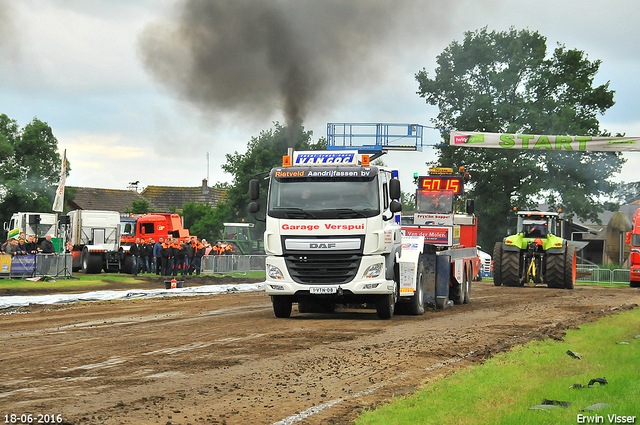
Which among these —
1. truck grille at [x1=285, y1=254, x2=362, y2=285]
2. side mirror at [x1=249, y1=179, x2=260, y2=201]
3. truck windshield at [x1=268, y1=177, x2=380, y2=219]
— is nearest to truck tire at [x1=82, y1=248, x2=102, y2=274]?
side mirror at [x1=249, y1=179, x2=260, y2=201]

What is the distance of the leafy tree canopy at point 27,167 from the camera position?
52938 millimetres

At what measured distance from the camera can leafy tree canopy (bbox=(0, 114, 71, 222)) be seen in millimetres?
52938

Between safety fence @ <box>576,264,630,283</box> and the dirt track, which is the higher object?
safety fence @ <box>576,264,630,283</box>

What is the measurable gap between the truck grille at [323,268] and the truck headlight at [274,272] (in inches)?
9.1

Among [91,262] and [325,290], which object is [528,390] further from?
[91,262]

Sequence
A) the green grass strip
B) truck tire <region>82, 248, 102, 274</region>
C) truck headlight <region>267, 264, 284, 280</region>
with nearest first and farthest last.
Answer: the green grass strip
truck headlight <region>267, 264, 284, 280</region>
truck tire <region>82, 248, 102, 274</region>

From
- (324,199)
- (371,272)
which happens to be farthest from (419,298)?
(324,199)

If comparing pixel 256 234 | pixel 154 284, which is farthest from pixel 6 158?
pixel 154 284

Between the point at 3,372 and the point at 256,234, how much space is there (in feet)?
154

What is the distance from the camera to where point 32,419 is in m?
6.35

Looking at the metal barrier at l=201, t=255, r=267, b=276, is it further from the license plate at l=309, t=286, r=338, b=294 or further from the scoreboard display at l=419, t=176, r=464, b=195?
the license plate at l=309, t=286, r=338, b=294

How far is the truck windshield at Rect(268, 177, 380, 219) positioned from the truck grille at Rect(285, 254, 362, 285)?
2.67ft

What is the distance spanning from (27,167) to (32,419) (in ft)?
180

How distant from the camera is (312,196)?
1516 cm
